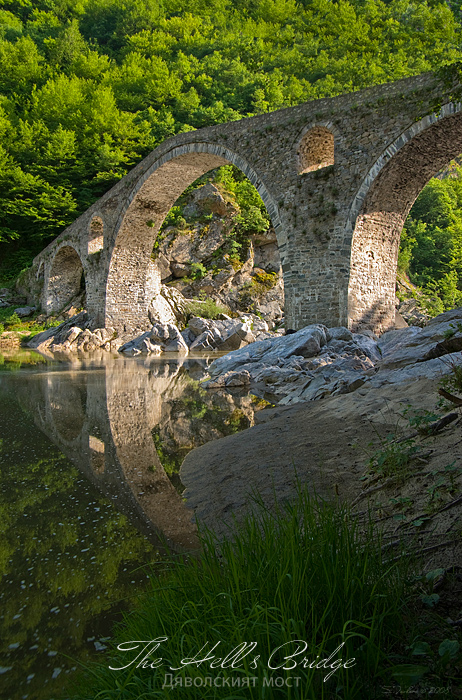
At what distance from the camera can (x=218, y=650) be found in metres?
1.20

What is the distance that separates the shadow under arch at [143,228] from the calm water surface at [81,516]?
12.9 m

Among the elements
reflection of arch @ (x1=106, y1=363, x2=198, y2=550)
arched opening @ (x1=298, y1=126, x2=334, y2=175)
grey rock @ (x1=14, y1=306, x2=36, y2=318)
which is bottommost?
reflection of arch @ (x1=106, y1=363, x2=198, y2=550)

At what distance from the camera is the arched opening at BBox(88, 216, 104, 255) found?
2291 cm

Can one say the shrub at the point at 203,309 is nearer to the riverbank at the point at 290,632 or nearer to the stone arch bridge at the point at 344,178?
the stone arch bridge at the point at 344,178

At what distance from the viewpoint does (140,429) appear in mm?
5090

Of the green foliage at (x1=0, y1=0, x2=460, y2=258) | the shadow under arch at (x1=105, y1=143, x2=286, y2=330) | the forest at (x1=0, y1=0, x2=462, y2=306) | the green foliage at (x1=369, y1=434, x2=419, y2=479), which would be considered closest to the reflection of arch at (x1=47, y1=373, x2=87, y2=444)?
the green foliage at (x1=369, y1=434, x2=419, y2=479)

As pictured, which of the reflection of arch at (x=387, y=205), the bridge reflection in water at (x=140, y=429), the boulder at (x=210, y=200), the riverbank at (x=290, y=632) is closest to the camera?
the riverbank at (x=290, y=632)

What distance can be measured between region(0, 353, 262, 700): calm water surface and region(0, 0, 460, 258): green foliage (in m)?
21.0

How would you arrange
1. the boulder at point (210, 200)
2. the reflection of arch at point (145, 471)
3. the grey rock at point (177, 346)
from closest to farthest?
the reflection of arch at point (145, 471) < the grey rock at point (177, 346) < the boulder at point (210, 200)

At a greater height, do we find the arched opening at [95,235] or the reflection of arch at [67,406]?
the arched opening at [95,235]

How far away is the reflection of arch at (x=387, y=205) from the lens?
10438mm

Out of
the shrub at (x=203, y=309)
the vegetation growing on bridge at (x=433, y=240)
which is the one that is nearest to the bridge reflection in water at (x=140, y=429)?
the shrub at (x=203, y=309)

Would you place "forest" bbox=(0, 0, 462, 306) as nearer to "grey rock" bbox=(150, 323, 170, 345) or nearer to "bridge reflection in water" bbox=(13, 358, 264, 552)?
"grey rock" bbox=(150, 323, 170, 345)

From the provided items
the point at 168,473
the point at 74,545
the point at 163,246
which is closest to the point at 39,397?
the point at 168,473
